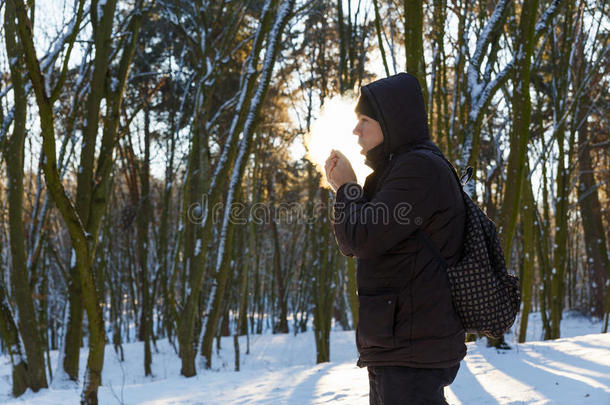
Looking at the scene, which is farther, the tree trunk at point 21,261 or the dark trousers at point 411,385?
the tree trunk at point 21,261

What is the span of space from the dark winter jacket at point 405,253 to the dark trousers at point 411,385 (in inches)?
1.2

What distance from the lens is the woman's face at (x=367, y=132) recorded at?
71.1 inches

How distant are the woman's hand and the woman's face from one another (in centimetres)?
8

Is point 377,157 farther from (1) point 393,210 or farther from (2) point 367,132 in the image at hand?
(1) point 393,210

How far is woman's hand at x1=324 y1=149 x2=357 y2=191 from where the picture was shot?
179cm

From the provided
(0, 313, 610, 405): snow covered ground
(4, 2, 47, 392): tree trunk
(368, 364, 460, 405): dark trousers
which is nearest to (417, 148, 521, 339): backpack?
(368, 364, 460, 405): dark trousers

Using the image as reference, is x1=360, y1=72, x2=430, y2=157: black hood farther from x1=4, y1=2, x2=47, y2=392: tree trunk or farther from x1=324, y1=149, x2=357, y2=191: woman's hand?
x1=4, y1=2, x2=47, y2=392: tree trunk

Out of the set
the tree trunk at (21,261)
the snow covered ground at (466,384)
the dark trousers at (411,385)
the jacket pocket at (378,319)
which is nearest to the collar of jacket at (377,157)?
the jacket pocket at (378,319)

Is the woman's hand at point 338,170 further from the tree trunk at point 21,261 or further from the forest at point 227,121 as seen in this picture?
the tree trunk at point 21,261

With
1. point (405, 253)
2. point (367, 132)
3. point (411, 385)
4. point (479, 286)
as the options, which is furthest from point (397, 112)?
point (411, 385)

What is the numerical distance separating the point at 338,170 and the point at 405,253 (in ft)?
1.13

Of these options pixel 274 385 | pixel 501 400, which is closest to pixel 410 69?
pixel 501 400

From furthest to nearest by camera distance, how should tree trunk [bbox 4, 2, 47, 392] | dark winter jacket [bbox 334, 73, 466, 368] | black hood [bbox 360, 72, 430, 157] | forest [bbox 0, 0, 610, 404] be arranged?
tree trunk [bbox 4, 2, 47, 392] < forest [bbox 0, 0, 610, 404] < black hood [bbox 360, 72, 430, 157] < dark winter jacket [bbox 334, 73, 466, 368]

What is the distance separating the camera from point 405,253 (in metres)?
1.65
